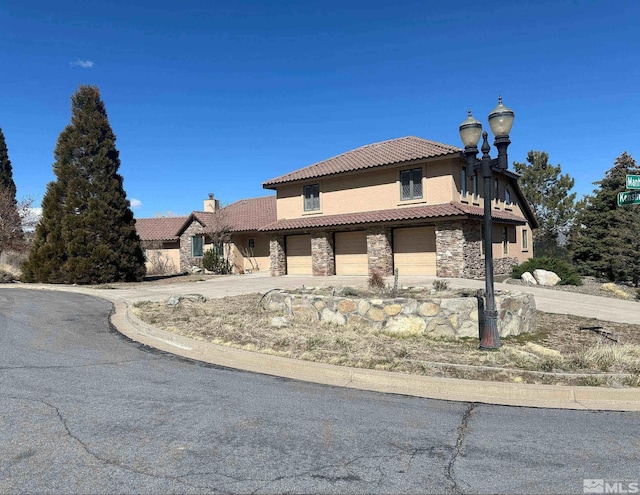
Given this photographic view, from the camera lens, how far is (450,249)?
19312 millimetres

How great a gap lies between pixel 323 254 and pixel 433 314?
15438mm

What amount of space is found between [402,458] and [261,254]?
90.9 ft

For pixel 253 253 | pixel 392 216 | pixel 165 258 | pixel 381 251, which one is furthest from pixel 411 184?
pixel 165 258

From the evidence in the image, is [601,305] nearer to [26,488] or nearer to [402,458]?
[402,458]

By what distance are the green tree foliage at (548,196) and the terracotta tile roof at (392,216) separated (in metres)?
16.0

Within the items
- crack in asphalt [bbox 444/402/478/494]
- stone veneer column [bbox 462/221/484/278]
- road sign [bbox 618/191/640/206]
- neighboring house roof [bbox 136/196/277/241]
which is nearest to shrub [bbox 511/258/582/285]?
stone veneer column [bbox 462/221/484/278]

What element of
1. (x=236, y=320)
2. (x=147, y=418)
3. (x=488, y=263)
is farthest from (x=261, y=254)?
(x=147, y=418)

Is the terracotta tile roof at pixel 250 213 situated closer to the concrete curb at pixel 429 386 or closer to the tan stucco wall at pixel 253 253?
the tan stucco wall at pixel 253 253

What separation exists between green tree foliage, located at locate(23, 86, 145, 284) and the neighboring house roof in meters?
8.04

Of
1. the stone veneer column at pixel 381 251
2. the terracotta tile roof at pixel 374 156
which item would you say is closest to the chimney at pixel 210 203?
the terracotta tile roof at pixel 374 156

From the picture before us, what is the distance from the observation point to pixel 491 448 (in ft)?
12.6

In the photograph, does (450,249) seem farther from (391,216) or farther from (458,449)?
(458,449)

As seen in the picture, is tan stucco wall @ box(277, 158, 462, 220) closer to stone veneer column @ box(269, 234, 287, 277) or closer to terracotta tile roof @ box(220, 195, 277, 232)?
stone veneer column @ box(269, 234, 287, 277)

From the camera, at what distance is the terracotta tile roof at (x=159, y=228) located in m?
36.2
